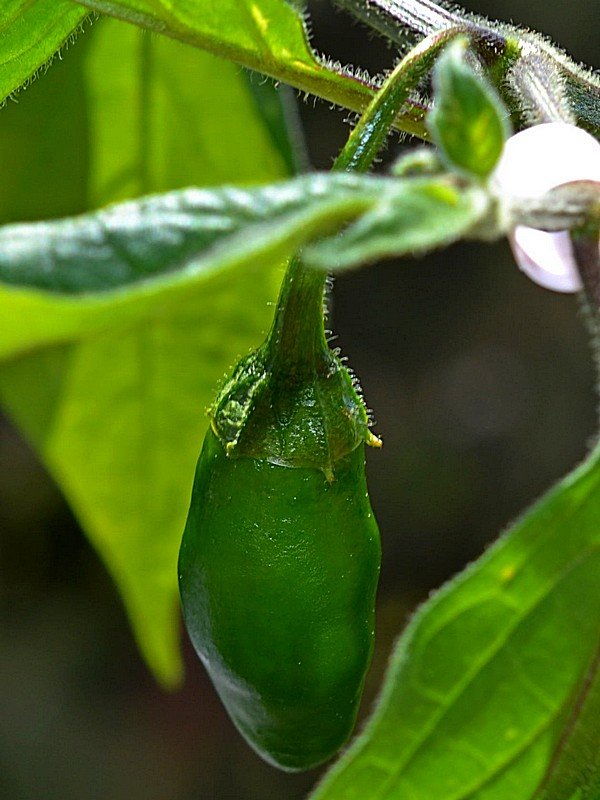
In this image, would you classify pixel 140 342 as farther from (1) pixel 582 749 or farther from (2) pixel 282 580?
(1) pixel 582 749

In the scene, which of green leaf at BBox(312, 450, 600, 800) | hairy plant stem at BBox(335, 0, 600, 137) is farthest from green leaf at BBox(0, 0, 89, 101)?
green leaf at BBox(312, 450, 600, 800)

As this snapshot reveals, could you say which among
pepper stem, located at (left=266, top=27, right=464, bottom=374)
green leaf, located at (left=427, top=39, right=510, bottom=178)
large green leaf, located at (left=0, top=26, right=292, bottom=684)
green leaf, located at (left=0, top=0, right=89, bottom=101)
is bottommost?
large green leaf, located at (left=0, top=26, right=292, bottom=684)

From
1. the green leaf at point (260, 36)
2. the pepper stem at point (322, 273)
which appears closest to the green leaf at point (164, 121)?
the green leaf at point (260, 36)

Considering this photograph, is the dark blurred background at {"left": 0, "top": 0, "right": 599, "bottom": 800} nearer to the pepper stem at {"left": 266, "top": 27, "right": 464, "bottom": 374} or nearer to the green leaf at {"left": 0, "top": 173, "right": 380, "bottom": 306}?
the pepper stem at {"left": 266, "top": 27, "right": 464, "bottom": 374}

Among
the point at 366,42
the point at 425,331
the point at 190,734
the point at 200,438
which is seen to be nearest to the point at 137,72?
the point at 200,438

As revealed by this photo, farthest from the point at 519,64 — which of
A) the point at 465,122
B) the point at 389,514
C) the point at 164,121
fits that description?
the point at 389,514

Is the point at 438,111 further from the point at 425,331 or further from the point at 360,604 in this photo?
the point at 425,331
